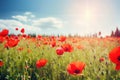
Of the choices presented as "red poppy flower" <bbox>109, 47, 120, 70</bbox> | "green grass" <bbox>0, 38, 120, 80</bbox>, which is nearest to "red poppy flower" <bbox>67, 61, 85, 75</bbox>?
"red poppy flower" <bbox>109, 47, 120, 70</bbox>

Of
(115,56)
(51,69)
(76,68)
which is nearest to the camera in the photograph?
(115,56)

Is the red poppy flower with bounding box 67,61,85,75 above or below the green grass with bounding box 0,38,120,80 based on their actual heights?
above

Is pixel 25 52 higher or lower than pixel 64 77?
higher

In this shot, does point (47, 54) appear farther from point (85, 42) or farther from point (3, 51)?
point (85, 42)

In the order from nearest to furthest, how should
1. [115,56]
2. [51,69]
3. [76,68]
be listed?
[115,56] < [76,68] < [51,69]

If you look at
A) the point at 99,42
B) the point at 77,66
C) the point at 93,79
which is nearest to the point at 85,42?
the point at 99,42

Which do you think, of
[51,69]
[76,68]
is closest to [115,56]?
[76,68]

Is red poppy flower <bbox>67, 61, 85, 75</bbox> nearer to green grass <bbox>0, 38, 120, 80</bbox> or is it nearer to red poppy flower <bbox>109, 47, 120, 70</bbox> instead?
red poppy flower <bbox>109, 47, 120, 70</bbox>

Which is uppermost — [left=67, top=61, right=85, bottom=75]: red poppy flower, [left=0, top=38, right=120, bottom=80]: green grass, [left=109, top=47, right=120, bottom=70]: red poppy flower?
[left=109, top=47, right=120, bottom=70]: red poppy flower

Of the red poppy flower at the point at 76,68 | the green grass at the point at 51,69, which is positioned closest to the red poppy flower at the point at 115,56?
the red poppy flower at the point at 76,68

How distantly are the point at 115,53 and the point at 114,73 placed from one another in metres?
0.64

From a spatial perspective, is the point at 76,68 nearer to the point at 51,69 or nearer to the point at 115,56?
the point at 115,56

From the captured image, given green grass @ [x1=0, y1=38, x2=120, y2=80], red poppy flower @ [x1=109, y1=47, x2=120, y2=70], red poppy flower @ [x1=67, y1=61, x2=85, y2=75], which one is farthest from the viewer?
green grass @ [x1=0, y1=38, x2=120, y2=80]

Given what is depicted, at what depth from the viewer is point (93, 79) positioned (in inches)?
46.8
